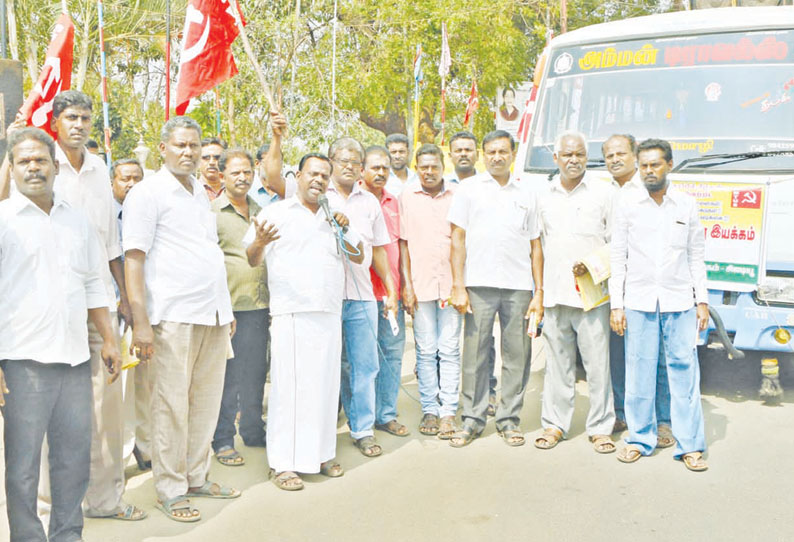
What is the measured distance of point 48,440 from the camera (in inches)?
137

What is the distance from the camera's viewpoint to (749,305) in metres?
5.65

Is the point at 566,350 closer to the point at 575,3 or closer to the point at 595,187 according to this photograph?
the point at 595,187

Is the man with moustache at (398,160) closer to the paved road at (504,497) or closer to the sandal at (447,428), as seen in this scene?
the sandal at (447,428)

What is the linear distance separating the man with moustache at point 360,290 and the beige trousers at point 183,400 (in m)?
0.99

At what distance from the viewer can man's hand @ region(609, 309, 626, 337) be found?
4930 millimetres

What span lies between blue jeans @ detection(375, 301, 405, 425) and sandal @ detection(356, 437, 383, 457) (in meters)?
0.39

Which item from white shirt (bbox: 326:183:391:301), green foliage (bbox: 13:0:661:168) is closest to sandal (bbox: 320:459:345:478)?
white shirt (bbox: 326:183:391:301)

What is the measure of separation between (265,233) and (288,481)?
1328mm

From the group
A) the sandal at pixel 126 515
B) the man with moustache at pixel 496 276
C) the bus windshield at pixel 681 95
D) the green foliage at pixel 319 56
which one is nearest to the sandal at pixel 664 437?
the man with moustache at pixel 496 276

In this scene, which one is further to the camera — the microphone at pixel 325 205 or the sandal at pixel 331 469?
the sandal at pixel 331 469

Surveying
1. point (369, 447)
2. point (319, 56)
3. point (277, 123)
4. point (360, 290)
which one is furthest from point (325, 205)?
point (319, 56)

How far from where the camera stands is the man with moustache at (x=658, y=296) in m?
4.81

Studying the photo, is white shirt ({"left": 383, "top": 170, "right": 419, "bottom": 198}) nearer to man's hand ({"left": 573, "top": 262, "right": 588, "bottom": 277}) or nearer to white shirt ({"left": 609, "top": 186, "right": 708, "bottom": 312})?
man's hand ({"left": 573, "top": 262, "right": 588, "bottom": 277})

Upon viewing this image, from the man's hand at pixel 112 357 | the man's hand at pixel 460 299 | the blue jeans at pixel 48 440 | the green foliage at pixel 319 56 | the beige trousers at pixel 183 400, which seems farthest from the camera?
the green foliage at pixel 319 56
